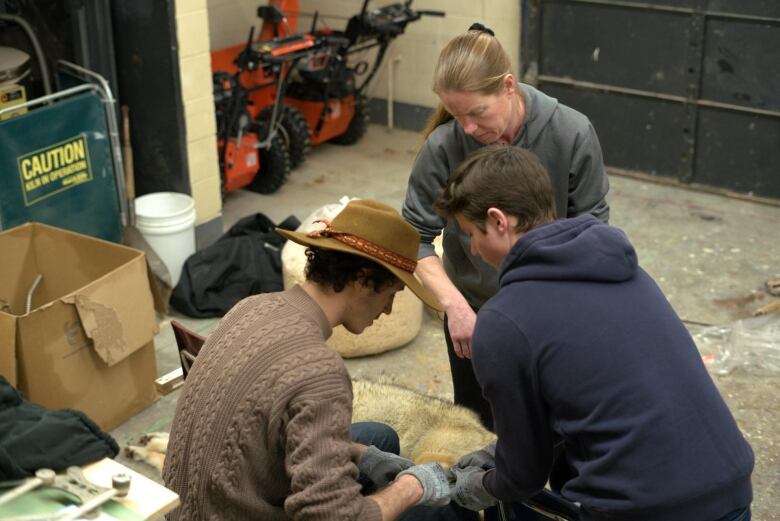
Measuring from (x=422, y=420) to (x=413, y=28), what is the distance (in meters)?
4.04

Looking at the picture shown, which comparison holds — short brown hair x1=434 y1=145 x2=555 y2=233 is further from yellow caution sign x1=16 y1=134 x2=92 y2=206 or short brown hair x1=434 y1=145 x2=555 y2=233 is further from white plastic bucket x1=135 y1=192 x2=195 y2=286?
white plastic bucket x1=135 y1=192 x2=195 y2=286

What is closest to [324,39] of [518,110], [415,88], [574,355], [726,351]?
[415,88]

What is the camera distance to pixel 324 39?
19.1 feet

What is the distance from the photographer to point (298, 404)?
6.24 feet

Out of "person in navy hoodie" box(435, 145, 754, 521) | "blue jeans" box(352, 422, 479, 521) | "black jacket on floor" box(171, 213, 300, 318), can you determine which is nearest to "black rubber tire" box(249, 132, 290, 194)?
"black jacket on floor" box(171, 213, 300, 318)

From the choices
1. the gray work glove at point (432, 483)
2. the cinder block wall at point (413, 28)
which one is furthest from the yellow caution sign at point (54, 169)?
the gray work glove at point (432, 483)

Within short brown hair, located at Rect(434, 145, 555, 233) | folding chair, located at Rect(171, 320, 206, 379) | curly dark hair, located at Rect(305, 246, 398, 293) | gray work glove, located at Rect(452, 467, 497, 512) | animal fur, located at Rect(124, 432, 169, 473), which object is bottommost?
animal fur, located at Rect(124, 432, 169, 473)

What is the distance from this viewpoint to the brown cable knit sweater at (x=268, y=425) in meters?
1.89

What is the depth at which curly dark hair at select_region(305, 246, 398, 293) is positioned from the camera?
212 cm

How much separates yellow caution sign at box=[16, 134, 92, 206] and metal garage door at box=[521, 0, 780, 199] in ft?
9.46

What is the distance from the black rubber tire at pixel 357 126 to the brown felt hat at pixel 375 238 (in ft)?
14.7

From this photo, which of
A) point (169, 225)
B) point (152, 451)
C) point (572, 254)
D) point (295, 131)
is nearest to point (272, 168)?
point (295, 131)

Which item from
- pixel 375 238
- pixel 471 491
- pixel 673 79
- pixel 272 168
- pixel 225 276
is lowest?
pixel 225 276

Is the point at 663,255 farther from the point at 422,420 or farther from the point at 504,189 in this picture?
the point at 504,189
